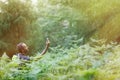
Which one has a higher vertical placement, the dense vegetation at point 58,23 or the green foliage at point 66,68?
the dense vegetation at point 58,23

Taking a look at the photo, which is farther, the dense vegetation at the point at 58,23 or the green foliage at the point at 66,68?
the dense vegetation at the point at 58,23

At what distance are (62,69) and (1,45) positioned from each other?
7338 millimetres

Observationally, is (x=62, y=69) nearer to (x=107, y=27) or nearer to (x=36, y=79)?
(x=36, y=79)

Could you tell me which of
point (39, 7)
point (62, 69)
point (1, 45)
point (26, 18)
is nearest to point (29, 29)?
point (26, 18)

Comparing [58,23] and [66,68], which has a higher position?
[58,23]

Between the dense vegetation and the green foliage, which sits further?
the dense vegetation

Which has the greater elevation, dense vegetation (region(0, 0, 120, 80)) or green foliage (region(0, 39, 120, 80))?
dense vegetation (region(0, 0, 120, 80))

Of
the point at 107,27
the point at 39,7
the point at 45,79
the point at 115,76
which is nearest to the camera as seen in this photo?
the point at 115,76

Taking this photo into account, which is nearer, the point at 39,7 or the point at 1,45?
the point at 1,45

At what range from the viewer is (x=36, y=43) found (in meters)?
11.3

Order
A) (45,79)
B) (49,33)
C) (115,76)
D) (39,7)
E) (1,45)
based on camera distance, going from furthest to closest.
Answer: (39,7) < (49,33) < (1,45) < (45,79) < (115,76)

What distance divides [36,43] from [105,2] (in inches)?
97.7

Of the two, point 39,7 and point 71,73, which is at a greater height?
point 39,7

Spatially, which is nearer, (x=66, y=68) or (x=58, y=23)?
(x=66, y=68)
